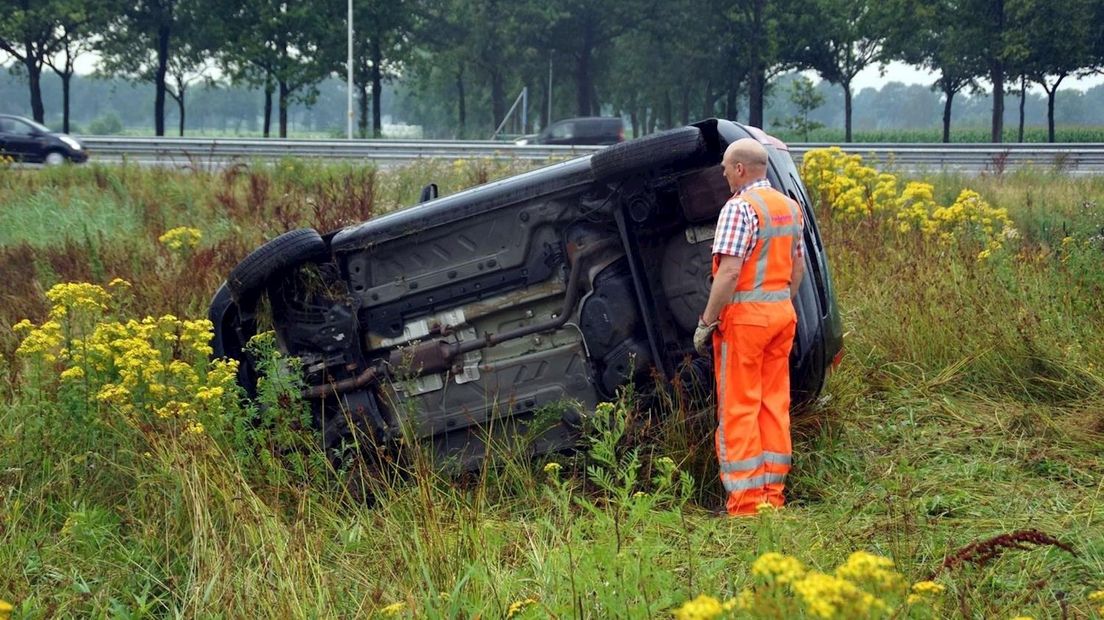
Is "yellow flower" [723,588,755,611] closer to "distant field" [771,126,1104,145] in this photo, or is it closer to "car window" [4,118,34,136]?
"car window" [4,118,34,136]

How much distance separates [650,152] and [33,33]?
37.5 m

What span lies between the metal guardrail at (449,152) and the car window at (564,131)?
5.52 metres

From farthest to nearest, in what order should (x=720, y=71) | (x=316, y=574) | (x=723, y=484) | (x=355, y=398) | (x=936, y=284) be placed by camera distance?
(x=720, y=71), (x=936, y=284), (x=355, y=398), (x=723, y=484), (x=316, y=574)

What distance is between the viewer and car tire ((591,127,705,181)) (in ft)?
16.5

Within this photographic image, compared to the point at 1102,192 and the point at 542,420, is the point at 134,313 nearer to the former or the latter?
the point at 542,420

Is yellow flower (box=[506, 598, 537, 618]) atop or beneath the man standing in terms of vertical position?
beneath

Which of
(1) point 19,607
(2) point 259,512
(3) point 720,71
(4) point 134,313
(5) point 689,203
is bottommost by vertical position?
(1) point 19,607

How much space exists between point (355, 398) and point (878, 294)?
3.87 meters

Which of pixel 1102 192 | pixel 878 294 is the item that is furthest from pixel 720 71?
pixel 878 294

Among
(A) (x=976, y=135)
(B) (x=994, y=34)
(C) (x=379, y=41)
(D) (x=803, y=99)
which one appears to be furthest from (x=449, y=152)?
(A) (x=976, y=135)

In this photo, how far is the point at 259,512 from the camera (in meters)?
4.18

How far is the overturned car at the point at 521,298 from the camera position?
17.1ft

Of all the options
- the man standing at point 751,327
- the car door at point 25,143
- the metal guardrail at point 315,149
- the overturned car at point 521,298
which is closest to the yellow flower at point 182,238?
the overturned car at point 521,298

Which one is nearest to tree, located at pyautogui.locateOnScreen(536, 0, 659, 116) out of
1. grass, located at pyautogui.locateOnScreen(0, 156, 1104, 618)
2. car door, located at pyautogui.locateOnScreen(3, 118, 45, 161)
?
car door, located at pyautogui.locateOnScreen(3, 118, 45, 161)
